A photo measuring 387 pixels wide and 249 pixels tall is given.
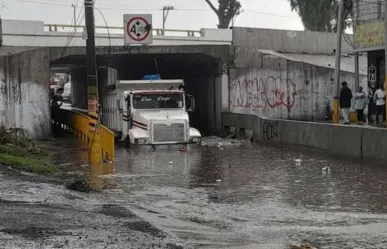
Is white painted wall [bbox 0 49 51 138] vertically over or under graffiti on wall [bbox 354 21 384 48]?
under

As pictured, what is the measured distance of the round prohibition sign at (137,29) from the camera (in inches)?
966

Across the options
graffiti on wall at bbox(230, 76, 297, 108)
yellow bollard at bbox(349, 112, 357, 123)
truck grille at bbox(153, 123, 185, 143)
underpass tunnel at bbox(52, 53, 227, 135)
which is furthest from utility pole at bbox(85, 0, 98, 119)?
graffiti on wall at bbox(230, 76, 297, 108)

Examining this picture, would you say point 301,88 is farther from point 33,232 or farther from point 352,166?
point 33,232

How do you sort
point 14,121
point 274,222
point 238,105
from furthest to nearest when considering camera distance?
1. point 238,105
2. point 14,121
3. point 274,222

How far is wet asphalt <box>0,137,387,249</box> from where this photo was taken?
6922mm

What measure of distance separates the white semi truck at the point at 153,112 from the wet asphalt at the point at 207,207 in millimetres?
3878

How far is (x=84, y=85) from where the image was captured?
42.2 metres

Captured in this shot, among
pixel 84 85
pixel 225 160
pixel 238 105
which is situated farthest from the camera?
pixel 84 85

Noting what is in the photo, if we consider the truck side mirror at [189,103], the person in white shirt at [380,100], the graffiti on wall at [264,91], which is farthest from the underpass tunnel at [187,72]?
the person in white shirt at [380,100]

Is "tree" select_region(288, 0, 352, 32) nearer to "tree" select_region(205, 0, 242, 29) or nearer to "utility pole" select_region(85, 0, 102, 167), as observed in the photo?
"tree" select_region(205, 0, 242, 29)

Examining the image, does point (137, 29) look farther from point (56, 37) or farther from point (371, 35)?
point (56, 37)

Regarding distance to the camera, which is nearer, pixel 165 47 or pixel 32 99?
pixel 32 99

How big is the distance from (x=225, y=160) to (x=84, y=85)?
2504 cm

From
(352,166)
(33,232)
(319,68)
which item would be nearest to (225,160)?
(352,166)
